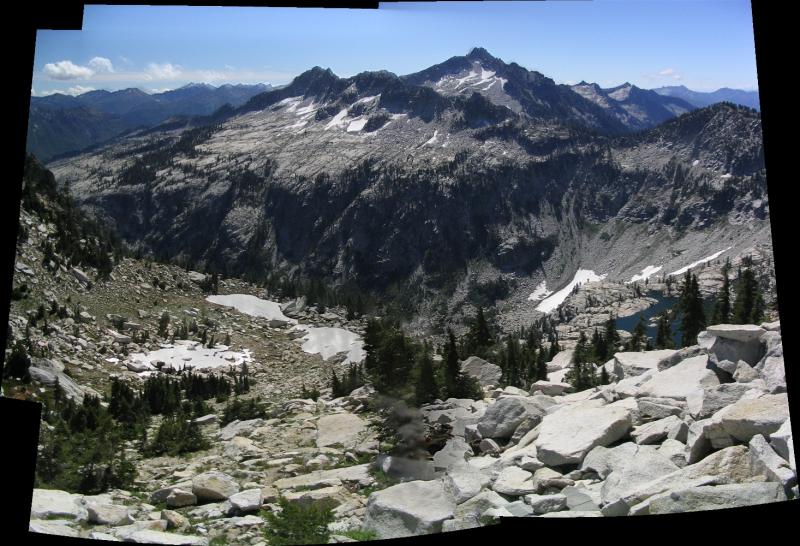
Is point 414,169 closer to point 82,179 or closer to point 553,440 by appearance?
point 82,179

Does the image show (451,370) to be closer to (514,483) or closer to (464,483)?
(514,483)

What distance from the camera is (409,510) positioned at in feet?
19.5

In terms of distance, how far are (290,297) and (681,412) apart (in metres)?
15.4

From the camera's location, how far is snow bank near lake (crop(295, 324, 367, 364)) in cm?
1402

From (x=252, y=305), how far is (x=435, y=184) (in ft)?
270

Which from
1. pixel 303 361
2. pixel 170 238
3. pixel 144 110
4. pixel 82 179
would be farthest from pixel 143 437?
pixel 170 238

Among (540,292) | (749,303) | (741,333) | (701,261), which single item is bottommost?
(540,292)

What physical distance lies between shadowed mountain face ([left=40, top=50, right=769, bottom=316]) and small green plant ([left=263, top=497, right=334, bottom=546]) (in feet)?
48.4

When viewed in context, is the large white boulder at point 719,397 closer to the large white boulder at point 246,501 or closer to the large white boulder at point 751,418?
the large white boulder at point 751,418

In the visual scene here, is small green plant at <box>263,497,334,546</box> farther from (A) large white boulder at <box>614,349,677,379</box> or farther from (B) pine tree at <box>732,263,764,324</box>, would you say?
(B) pine tree at <box>732,263,764,324</box>

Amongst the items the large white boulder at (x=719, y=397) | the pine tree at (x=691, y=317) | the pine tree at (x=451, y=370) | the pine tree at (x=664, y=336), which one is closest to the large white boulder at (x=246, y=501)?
the pine tree at (x=451, y=370)

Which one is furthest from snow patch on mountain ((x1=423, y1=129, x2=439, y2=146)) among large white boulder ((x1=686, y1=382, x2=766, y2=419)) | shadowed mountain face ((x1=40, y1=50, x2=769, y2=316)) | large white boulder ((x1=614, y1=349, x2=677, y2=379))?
large white boulder ((x1=686, y1=382, x2=766, y2=419))

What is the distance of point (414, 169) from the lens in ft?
332

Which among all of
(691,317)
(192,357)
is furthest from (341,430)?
(691,317)
